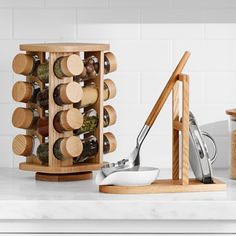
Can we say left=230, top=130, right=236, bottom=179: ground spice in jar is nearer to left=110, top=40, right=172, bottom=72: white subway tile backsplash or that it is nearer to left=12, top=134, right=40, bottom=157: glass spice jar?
left=110, top=40, right=172, bottom=72: white subway tile backsplash

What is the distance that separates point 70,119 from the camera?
236 centimetres

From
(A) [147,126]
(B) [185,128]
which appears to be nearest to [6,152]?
(A) [147,126]

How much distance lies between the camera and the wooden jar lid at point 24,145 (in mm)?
2447

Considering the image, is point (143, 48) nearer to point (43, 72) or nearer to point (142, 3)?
point (142, 3)

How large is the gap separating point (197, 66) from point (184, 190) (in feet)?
2.09

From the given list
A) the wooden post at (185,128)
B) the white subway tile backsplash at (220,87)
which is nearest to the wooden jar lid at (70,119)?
the wooden post at (185,128)

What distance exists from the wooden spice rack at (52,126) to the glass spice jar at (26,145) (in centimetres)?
2

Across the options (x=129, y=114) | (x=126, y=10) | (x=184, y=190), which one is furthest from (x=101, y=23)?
(x=184, y=190)

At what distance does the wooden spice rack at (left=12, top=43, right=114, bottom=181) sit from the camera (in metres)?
2.39

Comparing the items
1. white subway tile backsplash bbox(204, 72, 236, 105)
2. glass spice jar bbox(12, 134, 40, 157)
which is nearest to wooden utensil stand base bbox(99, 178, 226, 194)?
glass spice jar bbox(12, 134, 40, 157)

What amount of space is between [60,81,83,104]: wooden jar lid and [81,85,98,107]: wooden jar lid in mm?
56

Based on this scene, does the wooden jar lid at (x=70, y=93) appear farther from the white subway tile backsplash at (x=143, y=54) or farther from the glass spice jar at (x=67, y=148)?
the white subway tile backsplash at (x=143, y=54)

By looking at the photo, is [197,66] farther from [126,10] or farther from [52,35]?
[52,35]

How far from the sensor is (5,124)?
9.07 ft
